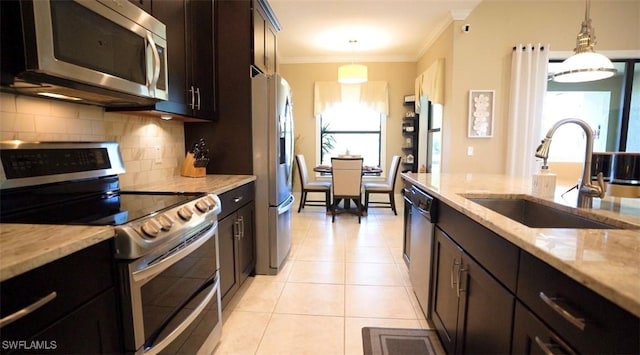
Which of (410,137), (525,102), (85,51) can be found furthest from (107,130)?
(410,137)

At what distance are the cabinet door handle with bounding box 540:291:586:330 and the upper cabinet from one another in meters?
2.51

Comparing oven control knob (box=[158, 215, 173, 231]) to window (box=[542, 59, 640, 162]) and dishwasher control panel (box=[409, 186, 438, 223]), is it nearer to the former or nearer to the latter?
dishwasher control panel (box=[409, 186, 438, 223])

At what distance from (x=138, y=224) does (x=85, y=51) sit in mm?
762

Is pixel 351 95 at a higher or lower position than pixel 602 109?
higher

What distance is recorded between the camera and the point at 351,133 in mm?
6523

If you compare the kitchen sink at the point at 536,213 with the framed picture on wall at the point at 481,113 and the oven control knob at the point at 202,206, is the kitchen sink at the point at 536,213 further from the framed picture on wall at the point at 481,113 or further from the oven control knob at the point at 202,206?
the framed picture on wall at the point at 481,113

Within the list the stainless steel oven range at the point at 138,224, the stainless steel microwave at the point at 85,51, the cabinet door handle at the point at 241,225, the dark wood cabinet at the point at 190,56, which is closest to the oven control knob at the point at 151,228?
the stainless steel oven range at the point at 138,224

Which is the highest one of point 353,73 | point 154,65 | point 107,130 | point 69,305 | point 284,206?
point 353,73

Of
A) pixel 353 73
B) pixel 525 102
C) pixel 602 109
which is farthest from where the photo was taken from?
pixel 353 73

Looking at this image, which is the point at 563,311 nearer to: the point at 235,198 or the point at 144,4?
the point at 235,198

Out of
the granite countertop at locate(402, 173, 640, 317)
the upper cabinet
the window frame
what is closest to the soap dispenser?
the granite countertop at locate(402, 173, 640, 317)

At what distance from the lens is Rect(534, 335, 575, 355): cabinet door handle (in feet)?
2.41

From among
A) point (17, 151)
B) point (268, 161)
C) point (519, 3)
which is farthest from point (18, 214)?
point (519, 3)

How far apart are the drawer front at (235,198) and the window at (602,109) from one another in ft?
13.1
